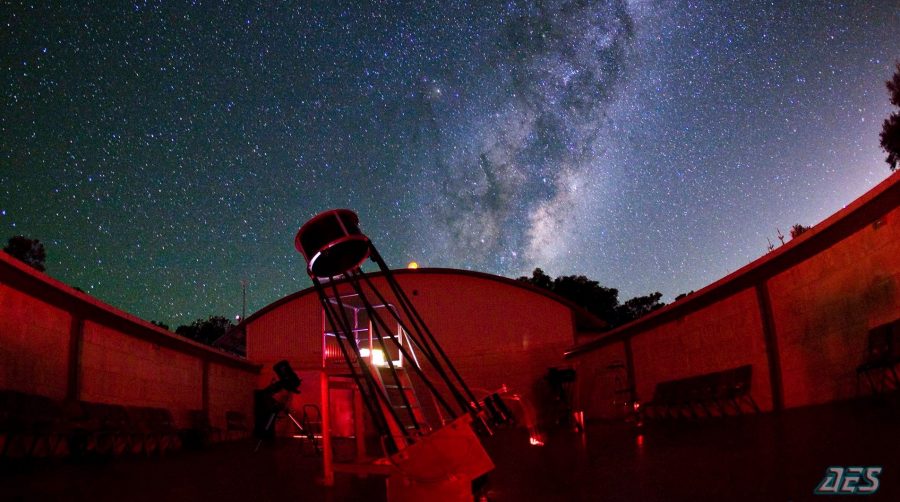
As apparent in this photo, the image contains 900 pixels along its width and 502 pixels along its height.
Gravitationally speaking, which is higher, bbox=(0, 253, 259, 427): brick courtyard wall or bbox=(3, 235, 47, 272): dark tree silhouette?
bbox=(3, 235, 47, 272): dark tree silhouette

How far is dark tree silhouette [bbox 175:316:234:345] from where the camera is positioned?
4941 cm

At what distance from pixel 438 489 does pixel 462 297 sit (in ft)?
58.4

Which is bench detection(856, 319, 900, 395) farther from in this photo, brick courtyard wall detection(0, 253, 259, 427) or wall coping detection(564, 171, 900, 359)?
brick courtyard wall detection(0, 253, 259, 427)

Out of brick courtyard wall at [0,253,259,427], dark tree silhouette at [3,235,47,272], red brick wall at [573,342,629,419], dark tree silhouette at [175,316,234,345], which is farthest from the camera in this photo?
dark tree silhouette at [175,316,234,345]

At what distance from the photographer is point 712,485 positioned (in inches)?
139

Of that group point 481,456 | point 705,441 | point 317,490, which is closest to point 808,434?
point 705,441

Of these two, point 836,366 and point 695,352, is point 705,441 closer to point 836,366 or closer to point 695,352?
point 836,366

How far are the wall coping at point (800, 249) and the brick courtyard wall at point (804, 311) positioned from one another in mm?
15

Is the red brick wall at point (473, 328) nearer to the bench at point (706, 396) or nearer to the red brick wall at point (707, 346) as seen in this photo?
the red brick wall at point (707, 346)

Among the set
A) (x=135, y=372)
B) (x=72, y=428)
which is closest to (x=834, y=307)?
(x=72, y=428)

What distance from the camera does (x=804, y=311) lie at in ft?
28.8

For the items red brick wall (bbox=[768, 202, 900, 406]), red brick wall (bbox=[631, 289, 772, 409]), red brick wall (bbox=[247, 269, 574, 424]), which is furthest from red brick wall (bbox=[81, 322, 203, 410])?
red brick wall (bbox=[768, 202, 900, 406])

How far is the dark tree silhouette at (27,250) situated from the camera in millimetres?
29828

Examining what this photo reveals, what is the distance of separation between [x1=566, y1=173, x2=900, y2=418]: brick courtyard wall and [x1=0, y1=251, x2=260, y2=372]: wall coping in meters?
10.5
